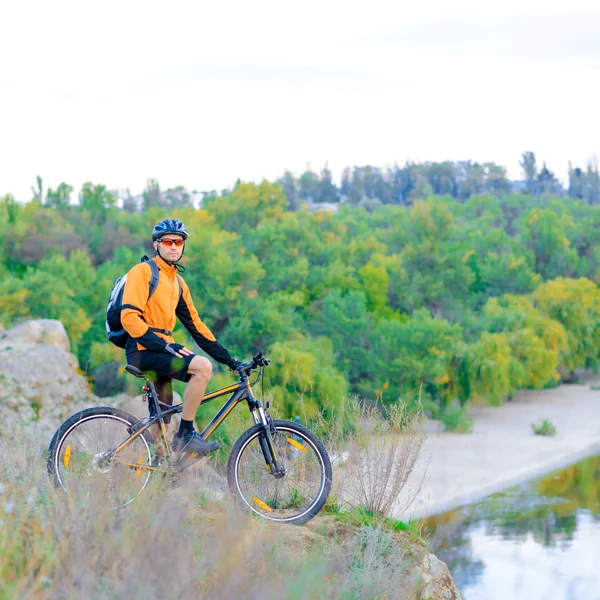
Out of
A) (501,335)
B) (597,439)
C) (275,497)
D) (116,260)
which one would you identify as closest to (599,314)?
(501,335)

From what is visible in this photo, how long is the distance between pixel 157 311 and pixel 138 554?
2.40 metres

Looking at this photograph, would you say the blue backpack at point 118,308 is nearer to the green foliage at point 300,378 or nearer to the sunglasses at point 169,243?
the sunglasses at point 169,243

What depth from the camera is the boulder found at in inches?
801

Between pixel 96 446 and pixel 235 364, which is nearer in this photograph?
pixel 96 446

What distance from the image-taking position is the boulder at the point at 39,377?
66.7ft

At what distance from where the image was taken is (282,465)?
5730mm

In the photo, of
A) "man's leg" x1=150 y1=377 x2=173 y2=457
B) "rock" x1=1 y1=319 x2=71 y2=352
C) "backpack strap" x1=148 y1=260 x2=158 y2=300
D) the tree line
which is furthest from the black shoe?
the tree line

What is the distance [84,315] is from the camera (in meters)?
31.2

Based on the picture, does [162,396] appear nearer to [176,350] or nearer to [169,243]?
[176,350]

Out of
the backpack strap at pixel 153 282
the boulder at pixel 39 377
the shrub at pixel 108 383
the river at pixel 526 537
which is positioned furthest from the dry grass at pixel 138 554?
the shrub at pixel 108 383

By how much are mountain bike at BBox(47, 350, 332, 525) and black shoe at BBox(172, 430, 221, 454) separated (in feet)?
0.14

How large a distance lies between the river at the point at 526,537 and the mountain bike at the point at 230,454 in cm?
885

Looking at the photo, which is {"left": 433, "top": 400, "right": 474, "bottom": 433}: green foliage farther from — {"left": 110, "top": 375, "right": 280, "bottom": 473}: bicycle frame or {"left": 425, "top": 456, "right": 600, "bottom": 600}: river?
{"left": 110, "top": 375, "right": 280, "bottom": 473}: bicycle frame

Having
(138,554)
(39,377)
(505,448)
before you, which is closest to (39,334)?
(39,377)
